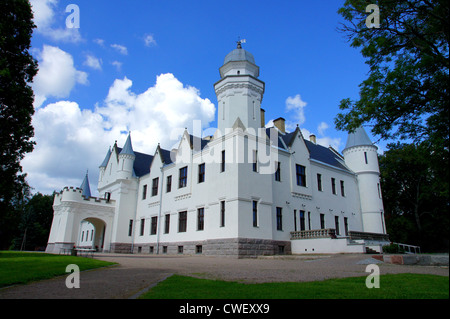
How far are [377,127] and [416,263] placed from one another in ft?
21.0

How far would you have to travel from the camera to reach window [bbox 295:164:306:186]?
2795 cm

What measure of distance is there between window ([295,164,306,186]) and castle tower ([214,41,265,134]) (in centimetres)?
604

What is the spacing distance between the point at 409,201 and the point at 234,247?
31.0 metres

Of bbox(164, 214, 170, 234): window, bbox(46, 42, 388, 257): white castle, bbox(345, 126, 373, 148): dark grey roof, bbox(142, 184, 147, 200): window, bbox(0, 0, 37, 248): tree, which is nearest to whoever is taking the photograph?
bbox(0, 0, 37, 248): tree

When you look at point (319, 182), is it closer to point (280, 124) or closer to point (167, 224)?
point (280, 124)

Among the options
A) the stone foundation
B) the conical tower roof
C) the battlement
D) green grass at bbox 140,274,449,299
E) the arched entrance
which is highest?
the conical tower roof

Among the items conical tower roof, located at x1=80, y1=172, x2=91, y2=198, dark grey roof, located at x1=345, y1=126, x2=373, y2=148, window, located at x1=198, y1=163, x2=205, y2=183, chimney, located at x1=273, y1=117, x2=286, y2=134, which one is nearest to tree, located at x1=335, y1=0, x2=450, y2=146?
window, located at x1=198, y1=163, x2=205, y2=183

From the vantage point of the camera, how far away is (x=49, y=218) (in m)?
68.8

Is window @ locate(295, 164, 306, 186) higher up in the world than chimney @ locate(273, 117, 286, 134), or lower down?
lower down

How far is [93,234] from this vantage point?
1574 inches

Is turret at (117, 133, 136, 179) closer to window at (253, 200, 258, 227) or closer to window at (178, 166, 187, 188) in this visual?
window at (178, 166, 187, 188)

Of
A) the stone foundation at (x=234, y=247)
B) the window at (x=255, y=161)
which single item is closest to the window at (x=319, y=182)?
the stone foundation at (x=234, y=247)
